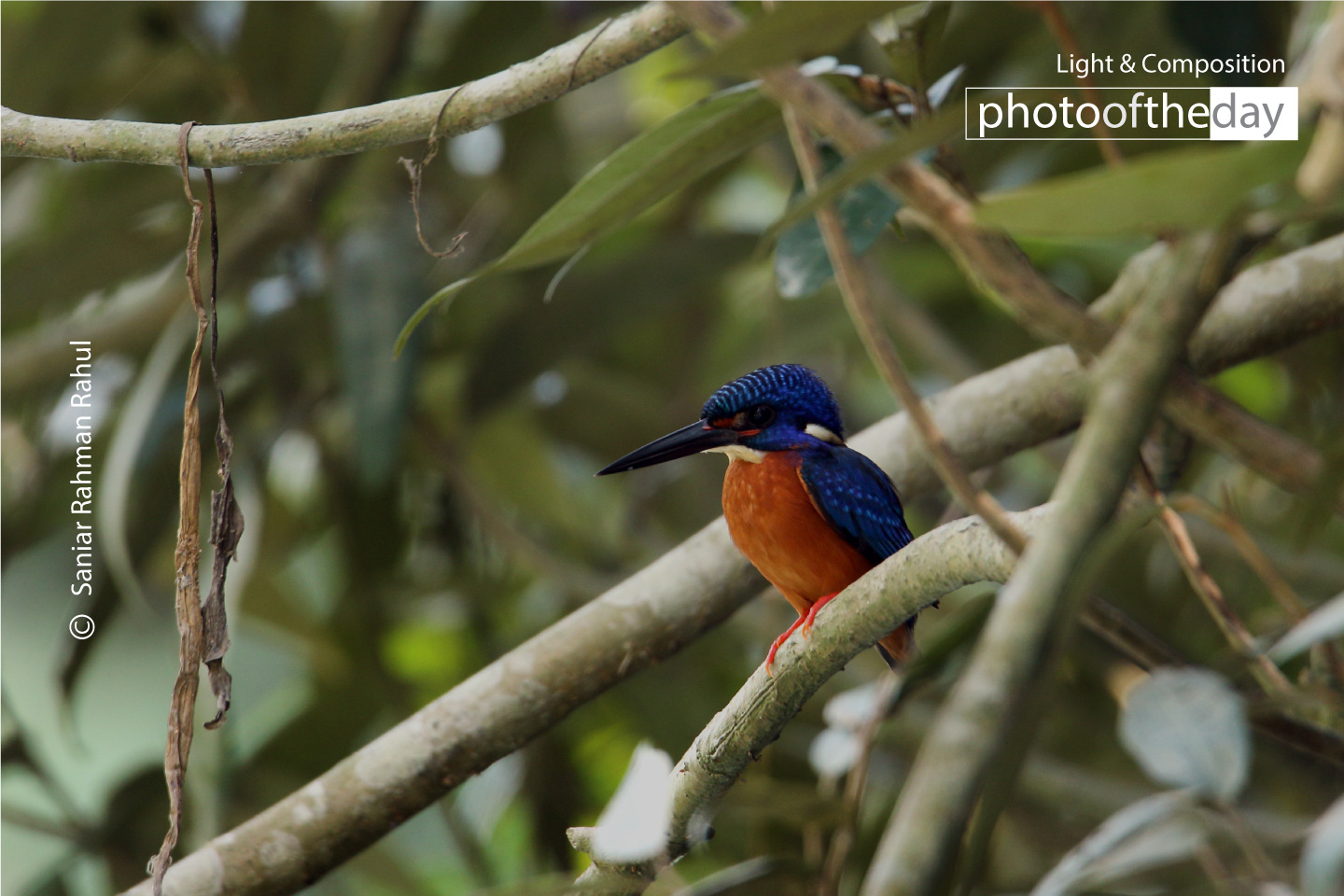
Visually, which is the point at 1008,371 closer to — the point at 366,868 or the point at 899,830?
the point at 899,830

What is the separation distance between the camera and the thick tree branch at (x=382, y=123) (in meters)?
1.03

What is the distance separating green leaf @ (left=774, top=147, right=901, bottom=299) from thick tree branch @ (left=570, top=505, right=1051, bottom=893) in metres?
0.43

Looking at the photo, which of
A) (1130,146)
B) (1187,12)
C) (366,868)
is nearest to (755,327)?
(1130,146)

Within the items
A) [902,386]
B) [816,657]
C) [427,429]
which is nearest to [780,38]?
[902,386]

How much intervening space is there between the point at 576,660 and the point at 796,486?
0.36 metres

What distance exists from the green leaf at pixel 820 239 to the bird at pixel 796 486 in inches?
6.4

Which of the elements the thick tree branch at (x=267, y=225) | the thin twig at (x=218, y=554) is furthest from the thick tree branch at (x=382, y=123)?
the thick tree branch at (x=267, y=225)

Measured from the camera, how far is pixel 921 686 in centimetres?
159

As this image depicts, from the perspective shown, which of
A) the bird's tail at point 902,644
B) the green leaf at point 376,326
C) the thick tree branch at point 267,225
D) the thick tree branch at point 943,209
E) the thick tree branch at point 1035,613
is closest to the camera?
the thick tree branch at point 1035,613

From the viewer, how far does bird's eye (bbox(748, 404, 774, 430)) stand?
4.80 feet

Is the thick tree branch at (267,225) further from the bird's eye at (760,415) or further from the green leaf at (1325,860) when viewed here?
the green leaf at (1325,860)

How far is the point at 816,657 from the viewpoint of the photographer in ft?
3.37

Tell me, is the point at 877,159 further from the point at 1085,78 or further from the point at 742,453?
the point at 742,453

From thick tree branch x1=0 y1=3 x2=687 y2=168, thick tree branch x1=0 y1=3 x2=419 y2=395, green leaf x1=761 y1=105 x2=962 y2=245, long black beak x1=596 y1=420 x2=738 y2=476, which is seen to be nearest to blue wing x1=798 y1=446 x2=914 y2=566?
long black beak x1=596 y1=420 x2=738 y2=476
